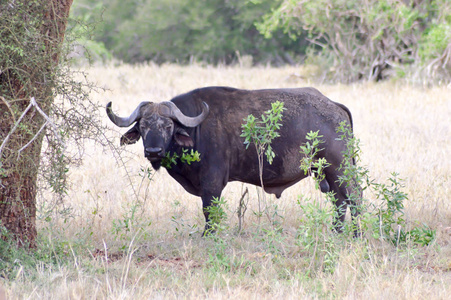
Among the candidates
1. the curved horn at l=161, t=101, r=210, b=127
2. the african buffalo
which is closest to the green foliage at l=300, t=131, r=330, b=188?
the african buffalo

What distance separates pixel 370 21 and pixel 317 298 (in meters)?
13.9

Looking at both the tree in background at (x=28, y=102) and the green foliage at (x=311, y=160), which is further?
the green foliage at (x=311, y=160)

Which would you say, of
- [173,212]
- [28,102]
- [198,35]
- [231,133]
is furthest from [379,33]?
[198,35]

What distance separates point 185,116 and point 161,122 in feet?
0.92

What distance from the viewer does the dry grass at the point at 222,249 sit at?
4660mm

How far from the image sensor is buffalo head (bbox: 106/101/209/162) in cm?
646

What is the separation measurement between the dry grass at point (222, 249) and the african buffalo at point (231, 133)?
0.38 metres

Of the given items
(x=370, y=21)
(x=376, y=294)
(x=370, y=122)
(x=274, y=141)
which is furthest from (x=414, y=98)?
(x=376, y=294)

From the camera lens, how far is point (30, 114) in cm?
520

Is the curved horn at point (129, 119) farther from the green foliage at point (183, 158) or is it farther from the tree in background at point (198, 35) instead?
the tree in background at point (198, 35)

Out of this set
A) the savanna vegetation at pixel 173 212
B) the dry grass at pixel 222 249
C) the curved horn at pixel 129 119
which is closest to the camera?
the dry grass at pixel 222 249

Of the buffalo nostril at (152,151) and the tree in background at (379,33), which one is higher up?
the tree in background at (379,33)

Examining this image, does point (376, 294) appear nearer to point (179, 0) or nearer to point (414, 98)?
point (414, 98)

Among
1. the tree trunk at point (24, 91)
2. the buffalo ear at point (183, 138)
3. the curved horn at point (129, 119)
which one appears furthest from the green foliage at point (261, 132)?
the tree trunk at point (24, 91)
